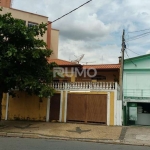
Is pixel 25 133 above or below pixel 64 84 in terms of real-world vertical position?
below

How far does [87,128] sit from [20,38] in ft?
18.8

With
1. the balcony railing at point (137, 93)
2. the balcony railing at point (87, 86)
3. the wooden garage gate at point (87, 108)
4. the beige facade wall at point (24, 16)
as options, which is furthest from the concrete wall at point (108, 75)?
the beige facade wall at point (24, 16)

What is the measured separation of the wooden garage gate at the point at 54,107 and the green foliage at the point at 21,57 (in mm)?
2402

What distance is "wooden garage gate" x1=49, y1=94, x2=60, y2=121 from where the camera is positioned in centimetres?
1428

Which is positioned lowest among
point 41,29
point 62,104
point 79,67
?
point 62,104

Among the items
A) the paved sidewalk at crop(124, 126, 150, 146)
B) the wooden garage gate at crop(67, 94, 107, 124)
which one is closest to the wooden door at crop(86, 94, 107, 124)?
the wooden garage gate at crop(67, 94, 107, 124)

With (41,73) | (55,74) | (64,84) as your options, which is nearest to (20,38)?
(41,73)

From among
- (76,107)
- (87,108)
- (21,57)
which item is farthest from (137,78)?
(21,57)

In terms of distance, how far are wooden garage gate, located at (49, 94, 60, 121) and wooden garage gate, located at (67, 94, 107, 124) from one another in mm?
710

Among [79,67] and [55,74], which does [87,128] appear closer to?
[55,74]

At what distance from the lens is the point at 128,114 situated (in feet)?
48.0

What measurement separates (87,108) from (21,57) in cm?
520

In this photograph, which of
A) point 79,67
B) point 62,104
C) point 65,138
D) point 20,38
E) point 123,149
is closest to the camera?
point 123,149

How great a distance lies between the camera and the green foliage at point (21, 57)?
1082 cm
